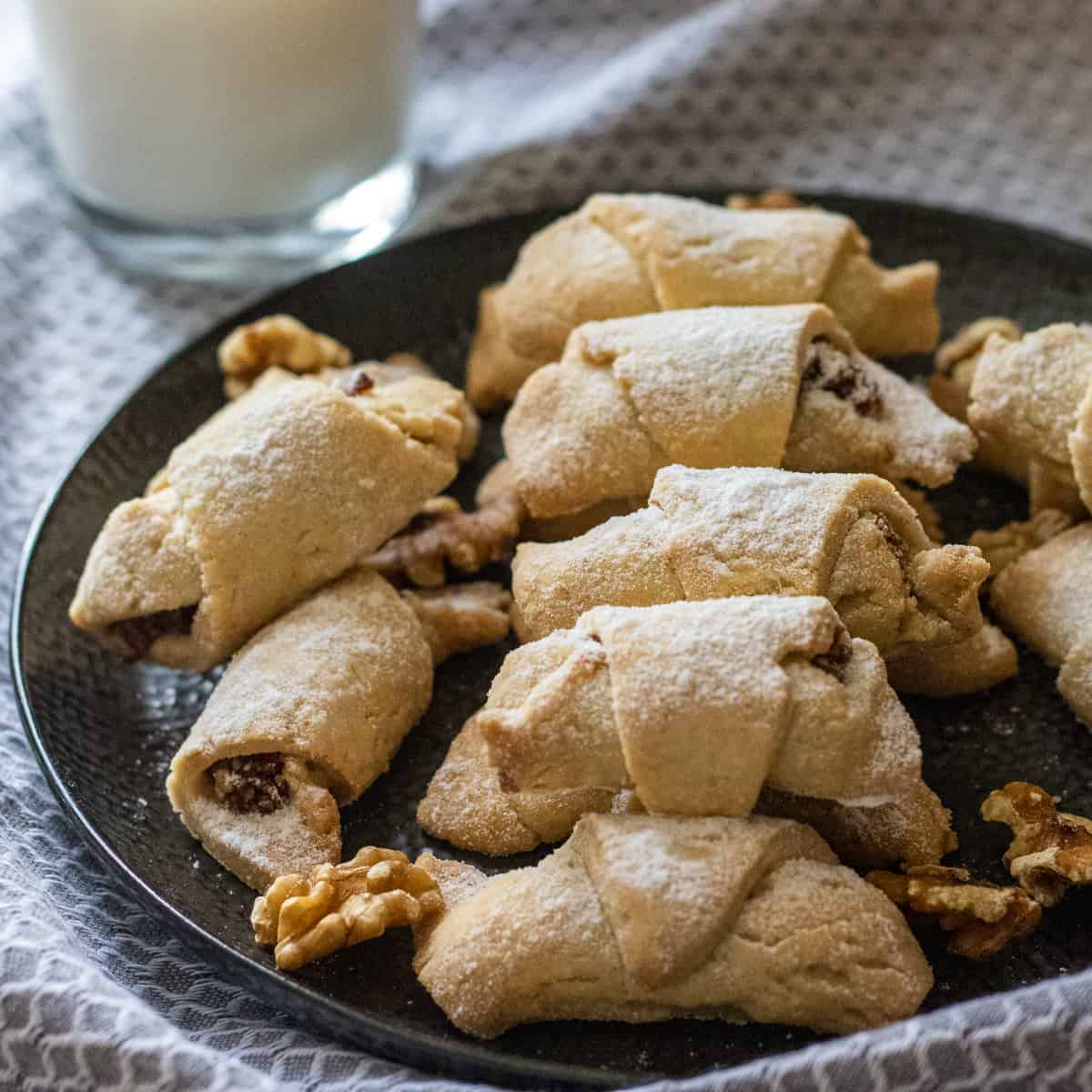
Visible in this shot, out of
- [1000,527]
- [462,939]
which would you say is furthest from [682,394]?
[462,939]

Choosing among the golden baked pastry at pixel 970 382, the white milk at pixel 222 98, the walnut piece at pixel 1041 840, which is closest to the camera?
the walnut piece at pixel 1041 840

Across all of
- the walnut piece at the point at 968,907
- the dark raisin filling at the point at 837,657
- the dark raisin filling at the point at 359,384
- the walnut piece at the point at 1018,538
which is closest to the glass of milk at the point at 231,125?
the dark raisin filling at the point at 359,384

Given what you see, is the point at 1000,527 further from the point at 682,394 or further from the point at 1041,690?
the point at 682,394

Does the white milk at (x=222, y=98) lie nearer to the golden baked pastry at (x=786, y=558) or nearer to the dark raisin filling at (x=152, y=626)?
the dark raisin filling at (x=152, y=626)

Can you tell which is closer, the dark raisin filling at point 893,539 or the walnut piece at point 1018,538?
the dark raisin filling at point 893,539

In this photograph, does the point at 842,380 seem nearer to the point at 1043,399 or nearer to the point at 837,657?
the point at 1043,399

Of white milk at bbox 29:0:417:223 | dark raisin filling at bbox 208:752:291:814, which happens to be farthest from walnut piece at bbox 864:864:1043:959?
white milk at bbox 29:0:417:223
